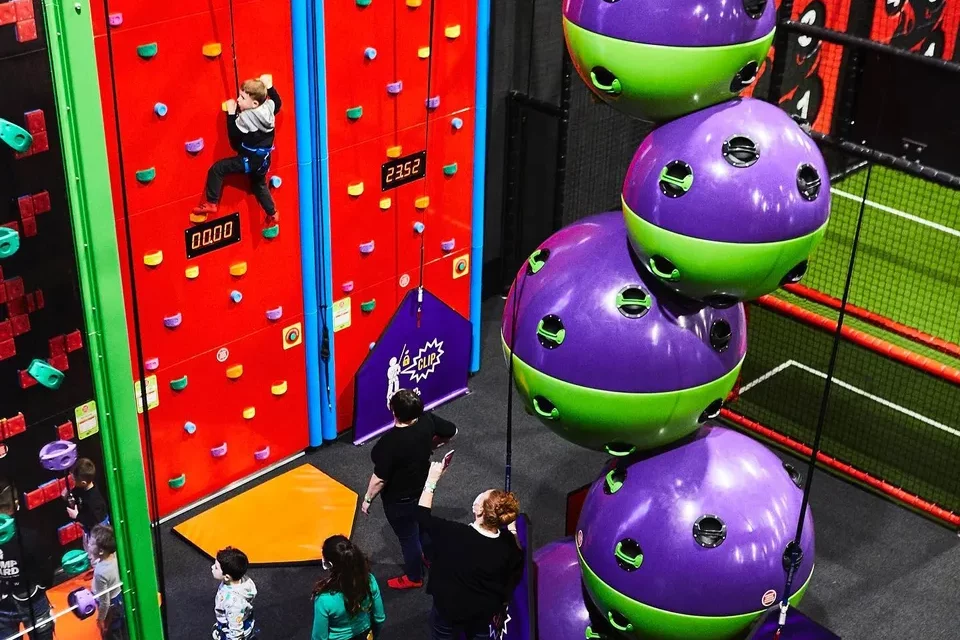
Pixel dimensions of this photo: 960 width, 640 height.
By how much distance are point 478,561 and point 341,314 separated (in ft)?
8.53

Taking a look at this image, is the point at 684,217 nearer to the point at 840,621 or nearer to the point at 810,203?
the point at 810,203

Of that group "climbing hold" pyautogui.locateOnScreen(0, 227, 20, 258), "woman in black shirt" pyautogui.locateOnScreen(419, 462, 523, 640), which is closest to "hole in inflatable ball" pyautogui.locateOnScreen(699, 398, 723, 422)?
"woman in black shirt" pyautogui.locateOnScreen(419, 462, 523, 640)

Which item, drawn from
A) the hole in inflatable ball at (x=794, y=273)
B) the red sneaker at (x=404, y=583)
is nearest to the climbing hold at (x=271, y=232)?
the red sneaker at (x=404, y=583)

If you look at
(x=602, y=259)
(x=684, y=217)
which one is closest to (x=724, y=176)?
(x=684, y=217)

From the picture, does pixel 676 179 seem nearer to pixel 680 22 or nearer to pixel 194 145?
pixel 680 22

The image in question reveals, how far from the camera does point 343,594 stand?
5.55 metres

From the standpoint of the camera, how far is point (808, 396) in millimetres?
8344

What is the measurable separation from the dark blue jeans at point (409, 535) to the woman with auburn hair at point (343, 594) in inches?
32.5

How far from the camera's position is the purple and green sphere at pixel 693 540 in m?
5.07

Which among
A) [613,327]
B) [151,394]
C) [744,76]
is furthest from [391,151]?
[744,76]

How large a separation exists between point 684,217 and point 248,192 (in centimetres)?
299

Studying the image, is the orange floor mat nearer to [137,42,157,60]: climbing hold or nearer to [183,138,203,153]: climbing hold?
[183,138,203,153]: climbing hold

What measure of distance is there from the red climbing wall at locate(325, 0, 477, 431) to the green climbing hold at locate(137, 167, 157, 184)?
112 centimetres

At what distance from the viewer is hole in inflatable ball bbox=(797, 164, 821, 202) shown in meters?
4.64
